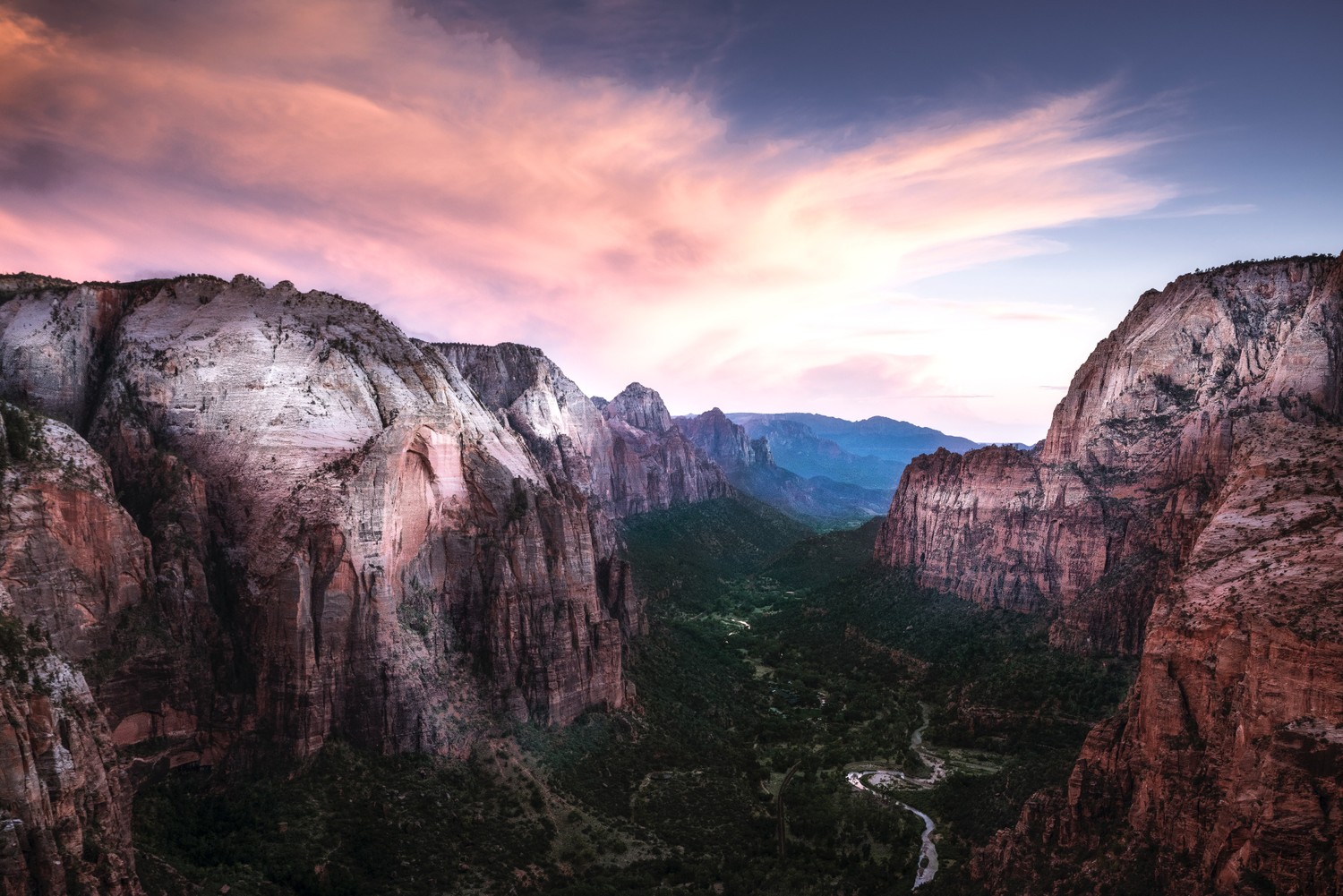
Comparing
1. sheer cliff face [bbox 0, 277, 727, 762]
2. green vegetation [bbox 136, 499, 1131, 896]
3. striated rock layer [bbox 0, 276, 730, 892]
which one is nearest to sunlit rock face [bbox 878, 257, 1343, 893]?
green vegetation [bbox 136, 499, 1131, 896]

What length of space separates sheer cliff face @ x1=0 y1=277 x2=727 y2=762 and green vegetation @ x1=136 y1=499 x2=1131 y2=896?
146 inches

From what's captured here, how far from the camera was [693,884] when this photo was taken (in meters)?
48.2

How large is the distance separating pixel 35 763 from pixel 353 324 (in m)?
46.7

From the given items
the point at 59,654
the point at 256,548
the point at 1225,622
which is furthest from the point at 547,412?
the point at 1225,622

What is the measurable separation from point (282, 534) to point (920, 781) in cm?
5709

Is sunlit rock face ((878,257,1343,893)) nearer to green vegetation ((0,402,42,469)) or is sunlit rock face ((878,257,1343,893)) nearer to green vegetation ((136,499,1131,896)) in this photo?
green vegetation ((136,499,1131,896))

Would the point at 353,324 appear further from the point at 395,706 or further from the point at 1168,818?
the point at 1168,818

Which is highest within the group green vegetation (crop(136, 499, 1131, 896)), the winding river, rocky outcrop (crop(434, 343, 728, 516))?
rocky outcrop (crop(434, 343, 728, 516))

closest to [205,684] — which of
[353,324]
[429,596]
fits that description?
[429,596]

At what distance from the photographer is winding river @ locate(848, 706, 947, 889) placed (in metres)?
51.9

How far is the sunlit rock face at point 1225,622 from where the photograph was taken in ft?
87.9

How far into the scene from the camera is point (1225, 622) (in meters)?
32.0

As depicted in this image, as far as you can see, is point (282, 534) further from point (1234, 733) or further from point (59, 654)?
point (1234, 733)

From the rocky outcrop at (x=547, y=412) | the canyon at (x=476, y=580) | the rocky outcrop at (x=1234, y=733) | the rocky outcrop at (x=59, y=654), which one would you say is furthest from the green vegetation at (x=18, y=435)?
the rocky outcrop at (x=547, y=412)
